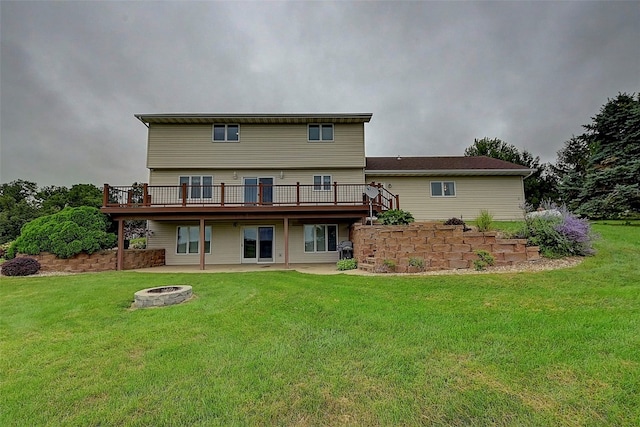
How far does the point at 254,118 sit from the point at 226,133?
5.53ft

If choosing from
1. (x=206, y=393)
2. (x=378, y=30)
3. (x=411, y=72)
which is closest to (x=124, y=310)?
(x=206, y=393)

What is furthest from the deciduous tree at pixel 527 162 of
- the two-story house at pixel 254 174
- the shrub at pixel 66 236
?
the shrub at pixel 66 236

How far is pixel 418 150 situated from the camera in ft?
92.4

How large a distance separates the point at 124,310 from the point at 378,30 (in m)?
13.8

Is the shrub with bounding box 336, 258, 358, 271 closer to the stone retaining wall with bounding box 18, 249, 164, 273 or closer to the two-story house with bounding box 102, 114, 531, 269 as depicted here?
the two-story house with bounding box 102, 114, 531, 269

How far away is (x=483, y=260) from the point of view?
26.7 ft

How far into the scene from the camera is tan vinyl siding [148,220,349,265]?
1453 centimetres

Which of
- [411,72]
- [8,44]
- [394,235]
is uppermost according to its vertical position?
[411,72]

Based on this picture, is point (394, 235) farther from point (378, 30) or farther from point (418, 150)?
point (418, 150)

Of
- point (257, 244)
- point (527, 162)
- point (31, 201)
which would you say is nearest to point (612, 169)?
point (527, 162)

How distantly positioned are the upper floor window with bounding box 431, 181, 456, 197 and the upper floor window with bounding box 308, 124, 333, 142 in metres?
6.13

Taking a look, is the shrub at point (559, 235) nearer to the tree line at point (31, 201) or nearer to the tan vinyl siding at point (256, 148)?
the tan vinyl siding at point (256, 148)

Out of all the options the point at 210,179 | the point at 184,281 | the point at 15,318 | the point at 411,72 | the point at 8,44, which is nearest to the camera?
the point at 15,318

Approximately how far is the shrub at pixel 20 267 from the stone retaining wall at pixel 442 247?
1224 cm
